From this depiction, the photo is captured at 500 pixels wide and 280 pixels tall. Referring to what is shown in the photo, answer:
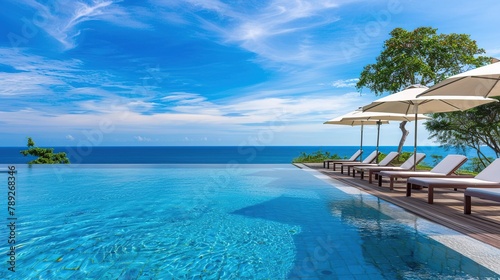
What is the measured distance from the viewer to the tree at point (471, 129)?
12727 millimetres

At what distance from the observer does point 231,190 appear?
8438 millimetres

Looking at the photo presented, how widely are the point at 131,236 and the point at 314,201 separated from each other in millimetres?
3617

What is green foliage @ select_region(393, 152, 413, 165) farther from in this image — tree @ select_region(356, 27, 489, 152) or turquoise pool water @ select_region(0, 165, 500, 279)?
turquoise pool water @ select_region(0, 165, 500, 279)

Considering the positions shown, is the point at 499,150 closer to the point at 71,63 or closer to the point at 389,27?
the point at 389,27

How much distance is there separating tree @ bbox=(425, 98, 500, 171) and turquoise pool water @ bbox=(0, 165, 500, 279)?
29.0ft

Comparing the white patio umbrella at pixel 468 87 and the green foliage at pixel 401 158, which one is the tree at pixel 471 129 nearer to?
the green foliage at pixel 401 158

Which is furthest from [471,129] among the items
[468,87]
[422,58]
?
[468,87]

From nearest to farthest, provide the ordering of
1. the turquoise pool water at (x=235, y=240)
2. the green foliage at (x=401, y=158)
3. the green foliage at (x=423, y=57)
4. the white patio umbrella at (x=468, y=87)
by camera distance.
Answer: the turquoise pool water at (x=235, y=240) < the white patio umbrella at (x=468, y=87) < the green foliage at (x=423, y=57) < the green foliage at (x=401, y=158)

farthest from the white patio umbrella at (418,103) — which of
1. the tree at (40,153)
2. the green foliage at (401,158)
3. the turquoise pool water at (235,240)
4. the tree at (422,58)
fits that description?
the tree at (40,153)

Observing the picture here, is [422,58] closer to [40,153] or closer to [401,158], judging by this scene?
[401,158]

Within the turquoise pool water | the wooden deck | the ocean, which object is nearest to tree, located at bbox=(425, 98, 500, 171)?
the ocean

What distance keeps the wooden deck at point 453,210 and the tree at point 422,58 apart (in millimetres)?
7729

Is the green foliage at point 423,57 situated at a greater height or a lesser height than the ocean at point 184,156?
greater

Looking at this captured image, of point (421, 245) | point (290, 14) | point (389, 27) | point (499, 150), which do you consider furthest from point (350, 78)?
point (421, 245)
